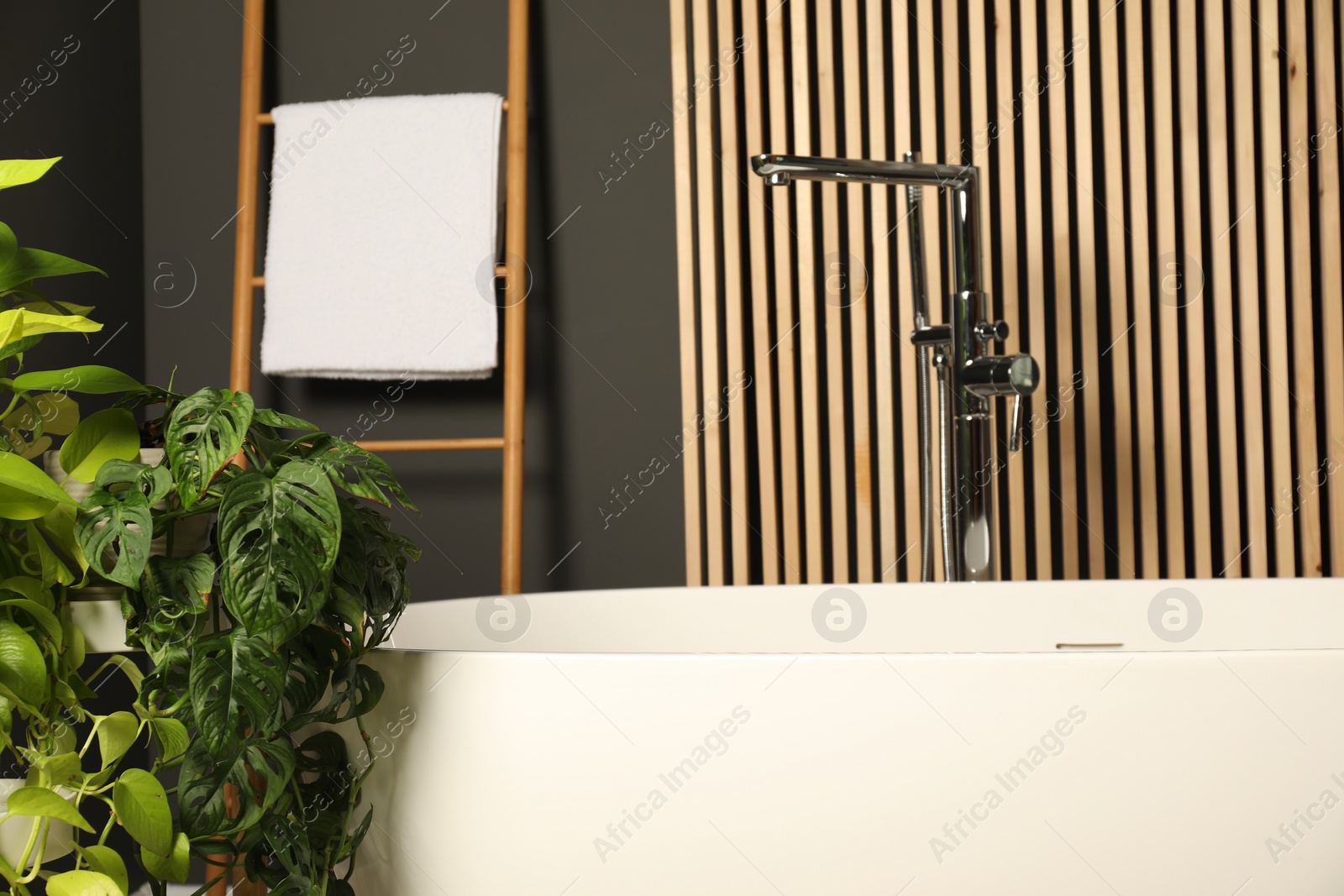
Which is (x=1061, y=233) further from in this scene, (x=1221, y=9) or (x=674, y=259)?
(x=674, y=259)

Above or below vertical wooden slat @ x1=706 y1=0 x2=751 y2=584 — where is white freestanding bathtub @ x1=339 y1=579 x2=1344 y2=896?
below

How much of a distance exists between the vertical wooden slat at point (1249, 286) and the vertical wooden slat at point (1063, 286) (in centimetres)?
27

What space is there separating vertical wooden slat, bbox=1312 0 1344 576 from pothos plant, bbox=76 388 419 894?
1.65 m

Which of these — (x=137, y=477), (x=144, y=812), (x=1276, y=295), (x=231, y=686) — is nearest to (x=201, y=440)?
(x=137, y=477)

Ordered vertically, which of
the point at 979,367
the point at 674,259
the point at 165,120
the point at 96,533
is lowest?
the point at 96,533

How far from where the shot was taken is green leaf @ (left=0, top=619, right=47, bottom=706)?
2.77 feet

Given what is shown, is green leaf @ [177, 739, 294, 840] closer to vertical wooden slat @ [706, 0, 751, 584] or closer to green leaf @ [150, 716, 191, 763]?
green leaf @ [150, 716, 191, 763]

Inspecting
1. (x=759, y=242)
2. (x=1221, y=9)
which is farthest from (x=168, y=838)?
(x=1221, y=9)

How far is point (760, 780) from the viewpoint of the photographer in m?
0.88

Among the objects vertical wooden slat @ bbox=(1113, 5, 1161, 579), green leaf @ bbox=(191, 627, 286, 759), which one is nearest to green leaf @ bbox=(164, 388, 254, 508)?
green leaf @ bbox=(191, 627, 286, 759)

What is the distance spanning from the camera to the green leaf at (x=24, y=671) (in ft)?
2.77

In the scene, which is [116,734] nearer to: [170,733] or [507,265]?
[170,733]

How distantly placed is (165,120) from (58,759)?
1.64 meters

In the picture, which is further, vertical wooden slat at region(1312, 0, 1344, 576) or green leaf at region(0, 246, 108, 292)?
vertical wooden slat at region(1312, 0, 1344, 576)
